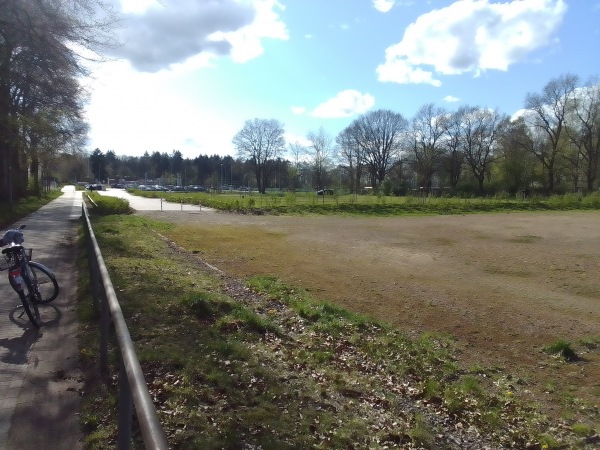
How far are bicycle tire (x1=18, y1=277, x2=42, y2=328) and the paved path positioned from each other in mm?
104

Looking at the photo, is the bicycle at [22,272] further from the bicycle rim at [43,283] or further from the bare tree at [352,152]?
the bare tree at [352,152]

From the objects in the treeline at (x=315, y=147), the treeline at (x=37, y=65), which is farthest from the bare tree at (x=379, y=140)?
the treeline at (x=37, y=65)

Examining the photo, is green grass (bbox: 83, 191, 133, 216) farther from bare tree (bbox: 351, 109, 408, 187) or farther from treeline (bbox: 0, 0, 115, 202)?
bare tree (bbox: 351, 109, 408, 187)

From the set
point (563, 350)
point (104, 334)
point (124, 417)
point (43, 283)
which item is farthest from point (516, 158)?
point (124, 417)

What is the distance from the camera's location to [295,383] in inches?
199

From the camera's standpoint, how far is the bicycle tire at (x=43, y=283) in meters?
7.08

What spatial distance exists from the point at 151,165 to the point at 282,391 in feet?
502

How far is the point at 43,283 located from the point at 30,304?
836mm

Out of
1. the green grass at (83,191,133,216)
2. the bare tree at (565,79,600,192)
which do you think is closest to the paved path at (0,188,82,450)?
the green grass at (83,191,133,216)

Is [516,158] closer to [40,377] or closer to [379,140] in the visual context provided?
[379,140]

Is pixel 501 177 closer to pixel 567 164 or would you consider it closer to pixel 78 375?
pixel 567 164

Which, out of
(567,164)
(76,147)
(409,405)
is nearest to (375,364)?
(409,405)

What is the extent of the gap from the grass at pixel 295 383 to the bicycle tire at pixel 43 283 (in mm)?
473

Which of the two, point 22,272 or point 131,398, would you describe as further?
point 22,272
